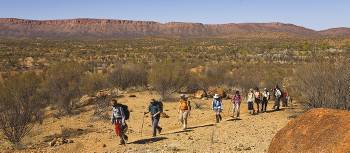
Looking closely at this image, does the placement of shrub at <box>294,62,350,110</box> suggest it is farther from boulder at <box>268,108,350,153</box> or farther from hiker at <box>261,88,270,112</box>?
boulder at <box>268,108,350,153</box>

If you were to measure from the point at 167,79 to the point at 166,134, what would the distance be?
1153 centimetres

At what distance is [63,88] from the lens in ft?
79.5

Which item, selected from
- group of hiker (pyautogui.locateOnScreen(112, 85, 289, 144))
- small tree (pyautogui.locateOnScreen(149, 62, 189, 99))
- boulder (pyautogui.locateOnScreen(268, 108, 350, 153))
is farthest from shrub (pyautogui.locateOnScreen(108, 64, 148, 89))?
boulder (pyautogui.locateOnScreen(268, 108, 350, 153))

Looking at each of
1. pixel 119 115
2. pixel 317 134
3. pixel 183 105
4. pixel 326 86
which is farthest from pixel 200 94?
pixel 317 134

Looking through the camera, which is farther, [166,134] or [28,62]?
[28,62]

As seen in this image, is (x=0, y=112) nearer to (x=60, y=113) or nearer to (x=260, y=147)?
(x=60, y=113)

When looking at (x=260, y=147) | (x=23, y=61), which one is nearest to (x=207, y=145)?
(x=260, y=147)

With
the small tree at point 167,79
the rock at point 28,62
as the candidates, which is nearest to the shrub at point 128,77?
Result: the small tree at point 167,79

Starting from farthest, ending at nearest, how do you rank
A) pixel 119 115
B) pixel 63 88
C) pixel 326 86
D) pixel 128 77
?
pixel 128 77 < pixel 63 88 < pixel 326 86 < pixel 119 115

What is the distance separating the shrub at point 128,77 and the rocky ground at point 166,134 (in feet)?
22.1

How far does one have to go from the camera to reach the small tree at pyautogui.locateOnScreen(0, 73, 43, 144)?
54.3 feet

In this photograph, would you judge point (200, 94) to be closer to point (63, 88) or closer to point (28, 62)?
point (63, 88)

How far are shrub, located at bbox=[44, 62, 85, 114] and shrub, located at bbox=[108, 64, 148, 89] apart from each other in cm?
397

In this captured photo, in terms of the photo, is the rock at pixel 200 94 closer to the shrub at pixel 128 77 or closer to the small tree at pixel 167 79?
the small tree at pixel 167 79
